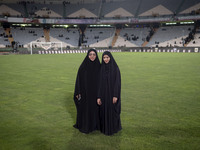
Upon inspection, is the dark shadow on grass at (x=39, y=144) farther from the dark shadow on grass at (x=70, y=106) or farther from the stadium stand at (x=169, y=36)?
the stadium stand at (x=169, y=36)

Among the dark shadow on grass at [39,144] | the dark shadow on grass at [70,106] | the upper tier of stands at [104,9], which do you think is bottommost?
the dark shadow on grass at [39,144]

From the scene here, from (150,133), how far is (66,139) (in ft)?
6.22

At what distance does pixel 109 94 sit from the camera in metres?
3.99

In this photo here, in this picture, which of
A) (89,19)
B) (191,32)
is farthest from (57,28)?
(191,32)

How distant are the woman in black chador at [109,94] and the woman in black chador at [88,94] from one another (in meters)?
0.19

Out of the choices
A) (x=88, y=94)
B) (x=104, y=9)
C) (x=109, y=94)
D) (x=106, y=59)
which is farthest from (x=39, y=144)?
(x=104, y=9)

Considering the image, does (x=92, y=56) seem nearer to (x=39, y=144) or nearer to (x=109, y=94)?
(x=109, y=94)

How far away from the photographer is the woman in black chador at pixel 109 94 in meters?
3.91

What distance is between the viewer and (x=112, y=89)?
13.2 feet

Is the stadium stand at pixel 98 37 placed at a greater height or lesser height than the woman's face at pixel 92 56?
greater

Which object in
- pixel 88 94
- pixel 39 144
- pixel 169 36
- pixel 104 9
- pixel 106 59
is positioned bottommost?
pixel 39 144

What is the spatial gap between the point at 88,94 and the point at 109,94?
1.65 ft

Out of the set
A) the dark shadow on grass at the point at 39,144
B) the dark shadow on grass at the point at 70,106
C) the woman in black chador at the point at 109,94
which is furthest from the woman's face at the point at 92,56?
the dark shadow on grass at the point at 39,144

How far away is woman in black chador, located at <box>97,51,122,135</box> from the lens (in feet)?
12.8
